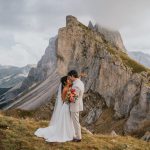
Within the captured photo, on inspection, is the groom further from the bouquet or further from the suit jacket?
the bouquet

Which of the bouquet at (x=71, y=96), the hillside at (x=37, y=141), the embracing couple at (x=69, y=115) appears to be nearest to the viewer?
the hillside at (x=37, y=141)

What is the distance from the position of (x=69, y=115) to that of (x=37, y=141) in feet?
7.85

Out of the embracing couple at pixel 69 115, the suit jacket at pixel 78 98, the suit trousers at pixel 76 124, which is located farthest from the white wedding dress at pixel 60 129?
the suit jacket at pixel 78 98

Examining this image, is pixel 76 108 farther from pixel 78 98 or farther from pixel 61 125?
pixel 61 125

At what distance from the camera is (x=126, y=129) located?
630ft

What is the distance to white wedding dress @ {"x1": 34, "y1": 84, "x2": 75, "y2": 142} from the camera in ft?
75.7

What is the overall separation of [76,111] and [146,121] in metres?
173

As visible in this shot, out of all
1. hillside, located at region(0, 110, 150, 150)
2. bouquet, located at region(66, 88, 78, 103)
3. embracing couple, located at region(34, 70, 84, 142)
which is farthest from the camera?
embracing couple, located at region(34, 70, 84, 142)

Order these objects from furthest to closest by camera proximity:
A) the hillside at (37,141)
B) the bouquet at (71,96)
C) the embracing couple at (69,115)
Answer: the embracing couple at (69,115), the bouquet at (71,96), the hillside at (37,141)

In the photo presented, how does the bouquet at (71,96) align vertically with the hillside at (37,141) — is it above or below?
above

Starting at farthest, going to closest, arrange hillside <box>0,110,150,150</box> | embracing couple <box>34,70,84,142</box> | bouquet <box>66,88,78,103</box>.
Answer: embracing couple <box>34,70,84,142</box>
bouquet <box>66,88,78,103</box>
hillside <box>0,110,150,150</box>

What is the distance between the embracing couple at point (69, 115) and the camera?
75.9 feet

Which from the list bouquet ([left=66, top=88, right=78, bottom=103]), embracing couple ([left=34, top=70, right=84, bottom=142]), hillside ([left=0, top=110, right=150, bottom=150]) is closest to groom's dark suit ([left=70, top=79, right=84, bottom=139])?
embracing couple ([left=34, top=70, right=84, bottom=142])

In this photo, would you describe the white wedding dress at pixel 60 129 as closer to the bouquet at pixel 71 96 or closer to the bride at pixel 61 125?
the bride at pixel 61 125
